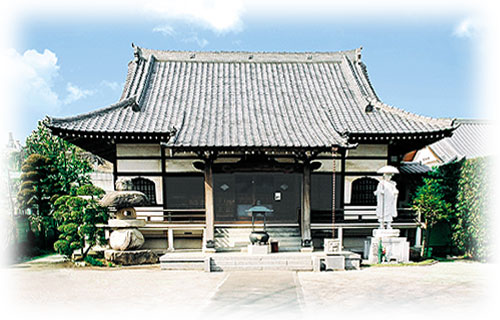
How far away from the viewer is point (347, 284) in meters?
9.86

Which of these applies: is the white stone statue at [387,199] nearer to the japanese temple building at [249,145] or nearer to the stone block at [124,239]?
the japanese temple building at [249,145]

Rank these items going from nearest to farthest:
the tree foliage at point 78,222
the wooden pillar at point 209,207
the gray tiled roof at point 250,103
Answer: the tree foliage at point 78,222 < the wooden pillar at point 209,207 < the gray tiled roof at point 250,103

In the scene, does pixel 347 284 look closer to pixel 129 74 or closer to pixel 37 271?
pixel 37 271

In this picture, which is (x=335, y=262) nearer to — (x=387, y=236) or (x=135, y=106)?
(x=387, y=236)

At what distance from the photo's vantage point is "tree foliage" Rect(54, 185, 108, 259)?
12539mm

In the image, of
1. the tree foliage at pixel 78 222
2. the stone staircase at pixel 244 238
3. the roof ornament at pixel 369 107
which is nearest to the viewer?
the tree foliage at pixel 78 222

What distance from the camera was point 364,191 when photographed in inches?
607

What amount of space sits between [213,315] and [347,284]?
4.63 m

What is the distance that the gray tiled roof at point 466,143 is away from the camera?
80.6ft

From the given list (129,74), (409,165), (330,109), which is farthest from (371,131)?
(129,74)

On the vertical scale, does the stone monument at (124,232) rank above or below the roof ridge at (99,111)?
below

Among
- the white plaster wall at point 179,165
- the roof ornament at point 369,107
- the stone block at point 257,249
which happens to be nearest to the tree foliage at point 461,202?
the roof ornament at point 369,107

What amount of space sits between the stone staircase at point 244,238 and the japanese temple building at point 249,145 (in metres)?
0.05

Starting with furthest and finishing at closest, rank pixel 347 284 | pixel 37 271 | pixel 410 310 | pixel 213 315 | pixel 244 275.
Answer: pixel 37 271 → pixel 244 275 → pixel 347 284 → pixel 410 310 → pixel 213 315
